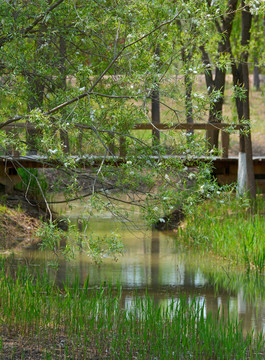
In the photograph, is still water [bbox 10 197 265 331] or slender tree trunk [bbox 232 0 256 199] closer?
still water [bbox 10 197 265 331]

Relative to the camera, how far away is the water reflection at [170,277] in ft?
30.2

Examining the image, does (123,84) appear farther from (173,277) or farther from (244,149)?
(244,149)

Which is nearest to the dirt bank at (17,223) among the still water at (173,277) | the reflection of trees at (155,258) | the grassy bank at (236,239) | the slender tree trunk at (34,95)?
the still water at (173,277)

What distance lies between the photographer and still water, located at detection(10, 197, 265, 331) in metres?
9.20

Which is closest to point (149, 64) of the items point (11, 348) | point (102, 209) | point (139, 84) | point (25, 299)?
point (139, 84)

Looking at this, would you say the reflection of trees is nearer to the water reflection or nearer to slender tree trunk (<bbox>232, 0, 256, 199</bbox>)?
the water reflection

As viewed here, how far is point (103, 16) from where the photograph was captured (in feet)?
24.6

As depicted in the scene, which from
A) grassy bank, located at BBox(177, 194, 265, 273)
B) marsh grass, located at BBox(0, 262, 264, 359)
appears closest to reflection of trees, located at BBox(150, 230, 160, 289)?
grassy bank, located at BBox(177, 194, 265, 273)

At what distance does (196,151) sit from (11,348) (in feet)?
8.87

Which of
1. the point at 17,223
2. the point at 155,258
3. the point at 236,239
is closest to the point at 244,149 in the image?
the point at 236,239

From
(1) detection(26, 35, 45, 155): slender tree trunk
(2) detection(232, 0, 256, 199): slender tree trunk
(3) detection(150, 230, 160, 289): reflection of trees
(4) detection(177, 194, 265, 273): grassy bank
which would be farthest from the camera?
(2) detection(232, 0, 256, 199): slender tree trunk

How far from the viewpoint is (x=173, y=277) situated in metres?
10.9

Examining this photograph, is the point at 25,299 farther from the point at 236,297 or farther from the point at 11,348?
the point at 236,297

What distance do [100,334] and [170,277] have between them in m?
4.51
